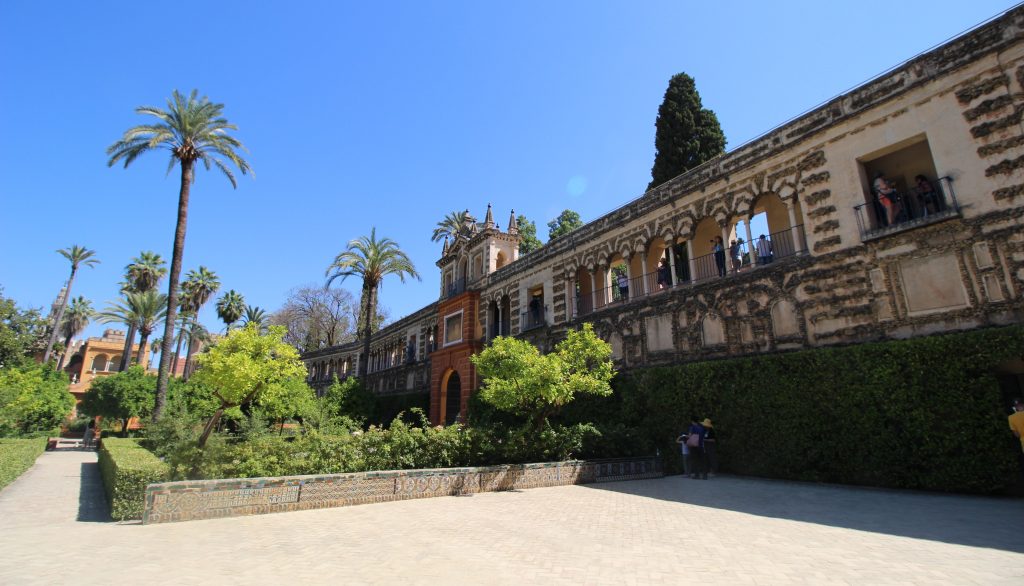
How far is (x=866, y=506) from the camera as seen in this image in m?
9.66

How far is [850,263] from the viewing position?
529 inches

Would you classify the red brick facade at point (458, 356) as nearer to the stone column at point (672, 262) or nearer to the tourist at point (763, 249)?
the stone column at point (672, 262)

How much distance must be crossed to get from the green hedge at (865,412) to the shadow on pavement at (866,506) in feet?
1.58

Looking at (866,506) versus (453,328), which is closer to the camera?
(866,506)

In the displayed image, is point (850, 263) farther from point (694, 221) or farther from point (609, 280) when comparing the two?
point (609, 280)

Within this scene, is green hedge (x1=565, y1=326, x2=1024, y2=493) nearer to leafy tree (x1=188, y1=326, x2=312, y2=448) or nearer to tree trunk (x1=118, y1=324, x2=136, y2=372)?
leafy tree (x1=188, y1=326, x2=312, y2=448)

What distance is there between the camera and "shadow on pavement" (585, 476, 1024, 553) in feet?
24.1

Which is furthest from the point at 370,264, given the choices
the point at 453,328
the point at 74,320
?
the point at 74,320

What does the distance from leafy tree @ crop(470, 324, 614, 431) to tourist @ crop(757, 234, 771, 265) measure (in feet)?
20.1

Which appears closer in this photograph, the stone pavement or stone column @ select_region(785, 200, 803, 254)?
the stone pavement

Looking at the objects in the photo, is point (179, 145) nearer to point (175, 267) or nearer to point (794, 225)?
point (175, 267)

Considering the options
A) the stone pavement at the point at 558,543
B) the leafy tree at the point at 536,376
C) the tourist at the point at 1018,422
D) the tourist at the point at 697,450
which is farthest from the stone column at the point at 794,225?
the stone pavement at the point at 558,543

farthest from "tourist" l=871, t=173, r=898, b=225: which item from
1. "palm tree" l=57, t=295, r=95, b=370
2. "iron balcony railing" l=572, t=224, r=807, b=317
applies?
"palm tree" l=57, t=295, r=95, b=370

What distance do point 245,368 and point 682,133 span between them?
24.2 metres
